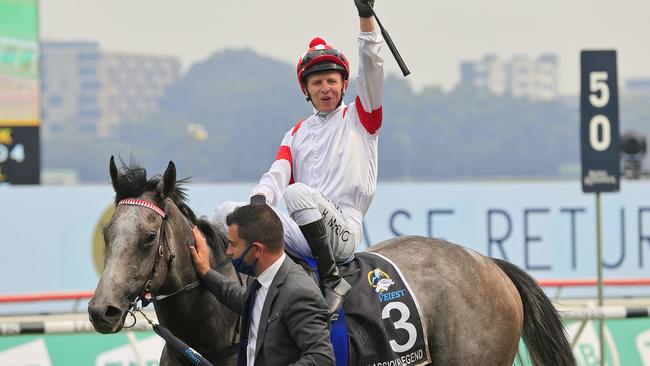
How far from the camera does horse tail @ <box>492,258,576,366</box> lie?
18.2 feet

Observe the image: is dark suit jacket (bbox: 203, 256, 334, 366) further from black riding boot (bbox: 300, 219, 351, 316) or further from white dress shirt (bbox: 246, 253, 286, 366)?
black riding boot (bbox: 300, 219, 351, 316)

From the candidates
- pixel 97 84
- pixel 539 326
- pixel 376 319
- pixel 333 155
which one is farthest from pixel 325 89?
pixel 97 84

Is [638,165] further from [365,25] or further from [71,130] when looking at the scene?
[71,130]

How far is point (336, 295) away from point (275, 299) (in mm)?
752

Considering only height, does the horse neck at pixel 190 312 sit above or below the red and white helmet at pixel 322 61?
below

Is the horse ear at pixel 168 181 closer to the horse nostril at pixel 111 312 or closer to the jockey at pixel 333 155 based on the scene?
the jockey at pixel 333 155

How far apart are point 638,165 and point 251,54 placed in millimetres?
12904

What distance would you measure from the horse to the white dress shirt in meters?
0.53

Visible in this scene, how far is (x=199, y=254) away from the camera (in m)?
4.64

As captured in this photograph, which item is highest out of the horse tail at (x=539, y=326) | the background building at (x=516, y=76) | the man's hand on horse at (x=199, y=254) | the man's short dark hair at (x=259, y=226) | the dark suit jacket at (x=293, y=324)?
the background building at (x=516, y=76)

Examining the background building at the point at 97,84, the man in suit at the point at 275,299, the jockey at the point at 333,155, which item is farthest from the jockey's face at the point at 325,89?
the background building at the point at 97,84

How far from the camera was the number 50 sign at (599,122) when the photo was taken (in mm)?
7930

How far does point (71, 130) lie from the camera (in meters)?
26.9

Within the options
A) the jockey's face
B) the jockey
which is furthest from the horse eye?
the jockey's face
